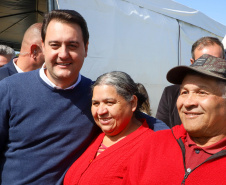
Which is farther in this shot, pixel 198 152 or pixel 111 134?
pixel 111 134

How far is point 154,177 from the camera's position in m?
1.43

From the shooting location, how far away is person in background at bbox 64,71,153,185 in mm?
1688

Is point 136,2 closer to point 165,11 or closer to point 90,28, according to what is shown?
point 165,11

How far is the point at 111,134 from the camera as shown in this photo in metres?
1.93

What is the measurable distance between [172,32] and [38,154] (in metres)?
4.47

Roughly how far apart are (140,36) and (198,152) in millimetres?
3609

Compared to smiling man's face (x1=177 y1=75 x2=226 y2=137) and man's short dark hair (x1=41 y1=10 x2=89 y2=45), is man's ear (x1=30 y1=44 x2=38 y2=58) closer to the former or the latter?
man's short dark hair (x1=41 y1=10 x2=89 y2=45)

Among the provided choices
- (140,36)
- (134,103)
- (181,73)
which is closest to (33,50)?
(134,103)

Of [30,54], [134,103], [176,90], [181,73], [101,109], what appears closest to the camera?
[181,73]

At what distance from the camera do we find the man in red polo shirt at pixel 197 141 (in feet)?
4.35

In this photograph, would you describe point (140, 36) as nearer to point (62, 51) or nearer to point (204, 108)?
point (62, 51)

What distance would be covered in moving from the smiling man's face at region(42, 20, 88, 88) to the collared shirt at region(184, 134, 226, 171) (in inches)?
36.5

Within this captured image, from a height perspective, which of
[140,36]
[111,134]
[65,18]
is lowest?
[111,134]

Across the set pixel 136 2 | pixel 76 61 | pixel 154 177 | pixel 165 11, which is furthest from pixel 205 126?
pixel 165 11
